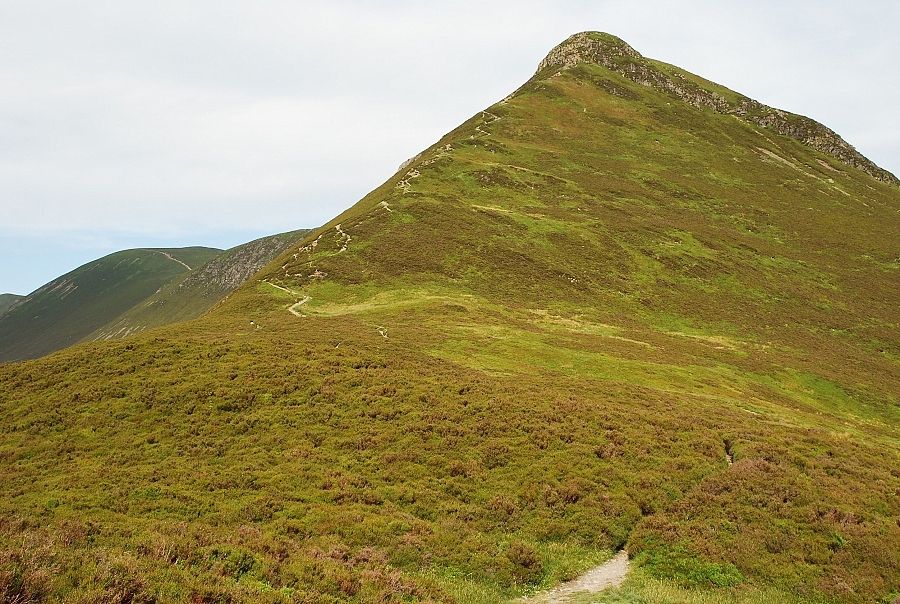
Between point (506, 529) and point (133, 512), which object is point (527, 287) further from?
point (133, 512)

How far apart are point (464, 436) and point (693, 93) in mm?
182930

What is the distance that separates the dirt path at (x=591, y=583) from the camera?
15.4 meters

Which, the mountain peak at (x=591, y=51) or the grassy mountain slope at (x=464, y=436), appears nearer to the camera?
the grassy mountain slope at (x=464, y=436)

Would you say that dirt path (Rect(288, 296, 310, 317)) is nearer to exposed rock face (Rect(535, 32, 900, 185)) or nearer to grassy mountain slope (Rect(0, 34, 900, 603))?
grassy mountain slope (Rect(0, 34, 900, 603))

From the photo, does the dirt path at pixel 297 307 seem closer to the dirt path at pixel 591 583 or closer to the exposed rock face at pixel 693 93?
the dirt path at pixel 591 583

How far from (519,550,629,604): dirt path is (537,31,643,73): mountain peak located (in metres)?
188

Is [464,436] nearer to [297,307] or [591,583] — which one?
[591,583]

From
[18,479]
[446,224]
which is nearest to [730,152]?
[446,224]

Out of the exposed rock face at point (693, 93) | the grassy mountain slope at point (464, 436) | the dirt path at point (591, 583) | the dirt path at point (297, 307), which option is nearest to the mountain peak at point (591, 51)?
the exposed rock face at point (693, 93)

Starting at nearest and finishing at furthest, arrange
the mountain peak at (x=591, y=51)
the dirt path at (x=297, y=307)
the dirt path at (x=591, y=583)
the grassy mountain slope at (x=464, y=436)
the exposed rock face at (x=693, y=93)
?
the dirt path at (x=591, y=583)
the grassy mountain slope at (x=464, y=436)
the dirt path at (x=297, y=307)
the exposed rock face at (x=693, y=93)
the mountain peak at (x=591, y=51)

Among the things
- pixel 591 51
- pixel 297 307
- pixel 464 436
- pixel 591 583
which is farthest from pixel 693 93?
pixel 591 583

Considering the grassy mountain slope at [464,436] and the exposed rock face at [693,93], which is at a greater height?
the exposed rock face at [693,93]

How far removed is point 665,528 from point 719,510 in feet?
9.45

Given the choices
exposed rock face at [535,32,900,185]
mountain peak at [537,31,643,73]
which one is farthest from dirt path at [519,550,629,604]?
mountain peak at [537,31,643,73]
